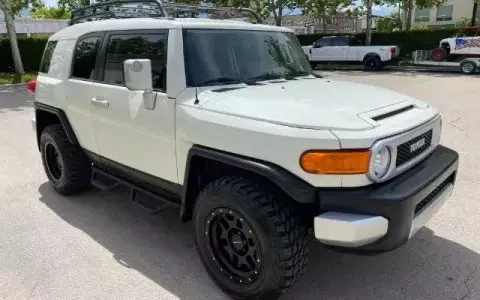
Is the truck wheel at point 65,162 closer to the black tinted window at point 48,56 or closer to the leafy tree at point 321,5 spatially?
the black tinted window at point 48,56

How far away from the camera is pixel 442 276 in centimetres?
313

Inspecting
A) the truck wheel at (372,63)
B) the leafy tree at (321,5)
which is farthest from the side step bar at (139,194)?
the leafy tree at (321,5)

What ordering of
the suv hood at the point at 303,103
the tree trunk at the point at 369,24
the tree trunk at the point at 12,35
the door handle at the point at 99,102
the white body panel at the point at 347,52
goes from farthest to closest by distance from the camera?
the tree trunk at the point at 369,24 < the white body panel at the point at 347,52 < the tree trunk at the point at 12,35 < the door handle at the point at 99,102 < the suv hood at the point at 303,103

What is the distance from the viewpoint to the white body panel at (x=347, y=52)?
2047 centimetres

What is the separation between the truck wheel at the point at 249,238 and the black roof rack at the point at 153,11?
1767 mm

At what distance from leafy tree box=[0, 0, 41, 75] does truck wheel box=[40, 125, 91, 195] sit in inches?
545

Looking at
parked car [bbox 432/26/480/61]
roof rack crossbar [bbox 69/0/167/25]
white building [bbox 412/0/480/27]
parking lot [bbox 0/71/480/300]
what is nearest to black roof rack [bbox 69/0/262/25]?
roof rack crossbar [bbox 69/0/167/25]

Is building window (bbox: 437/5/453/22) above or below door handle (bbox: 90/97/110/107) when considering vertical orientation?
above

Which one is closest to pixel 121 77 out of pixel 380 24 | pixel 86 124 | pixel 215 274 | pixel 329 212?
pixel 86 124

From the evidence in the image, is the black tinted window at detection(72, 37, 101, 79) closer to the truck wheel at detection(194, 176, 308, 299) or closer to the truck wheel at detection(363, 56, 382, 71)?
the truck wheel at detection(194, 176, 308, 299)

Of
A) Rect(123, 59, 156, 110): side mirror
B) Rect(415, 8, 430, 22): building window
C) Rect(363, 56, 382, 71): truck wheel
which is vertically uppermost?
Rect(415, 8, 430, 22): building window

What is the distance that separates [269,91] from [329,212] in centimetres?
106

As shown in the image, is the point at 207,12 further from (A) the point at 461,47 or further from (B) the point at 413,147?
(A) the point at 461,47

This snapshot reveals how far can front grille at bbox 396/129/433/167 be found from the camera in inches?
106
